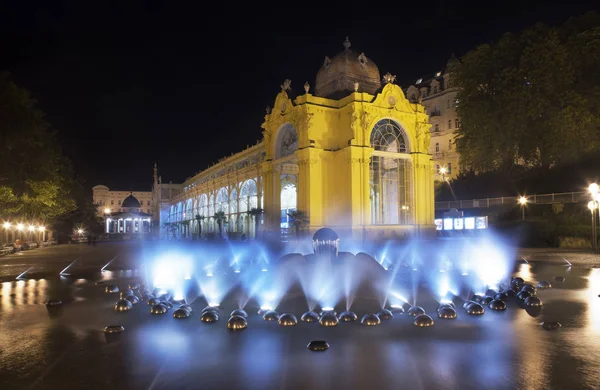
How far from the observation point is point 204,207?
274 ft

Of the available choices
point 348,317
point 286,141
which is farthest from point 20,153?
point 348,317

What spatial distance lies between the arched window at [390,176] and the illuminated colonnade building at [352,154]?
88 millimetres

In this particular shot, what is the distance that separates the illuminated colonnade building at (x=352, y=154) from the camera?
39.2m

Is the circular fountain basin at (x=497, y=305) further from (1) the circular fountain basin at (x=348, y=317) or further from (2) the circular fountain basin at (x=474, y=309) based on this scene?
(1) the circular fountain basin at (x=348, y=317)

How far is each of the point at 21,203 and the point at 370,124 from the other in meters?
33.5

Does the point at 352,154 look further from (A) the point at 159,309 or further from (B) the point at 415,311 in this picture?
(A) the point at 159,309

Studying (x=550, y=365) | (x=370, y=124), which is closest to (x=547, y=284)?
(x=550, y=365)

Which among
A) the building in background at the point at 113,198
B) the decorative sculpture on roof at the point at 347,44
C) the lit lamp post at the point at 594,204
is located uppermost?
the decorative sculpture on roof at the point at 347,44

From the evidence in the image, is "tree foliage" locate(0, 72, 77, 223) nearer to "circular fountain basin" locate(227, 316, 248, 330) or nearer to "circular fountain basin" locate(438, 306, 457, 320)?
"circular fountain basin" locate(227, 316, 248, 330)

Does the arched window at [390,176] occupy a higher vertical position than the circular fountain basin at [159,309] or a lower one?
higher

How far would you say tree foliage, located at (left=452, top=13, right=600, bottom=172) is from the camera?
38.7m

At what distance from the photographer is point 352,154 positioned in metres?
38.6

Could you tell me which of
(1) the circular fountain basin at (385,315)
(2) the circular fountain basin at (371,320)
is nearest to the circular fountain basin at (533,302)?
(1) the circular fountain basin at (385,315)

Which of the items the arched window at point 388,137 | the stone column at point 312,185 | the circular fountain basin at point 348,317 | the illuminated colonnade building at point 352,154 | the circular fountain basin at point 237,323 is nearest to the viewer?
the circular fountain basin at point 237,323
